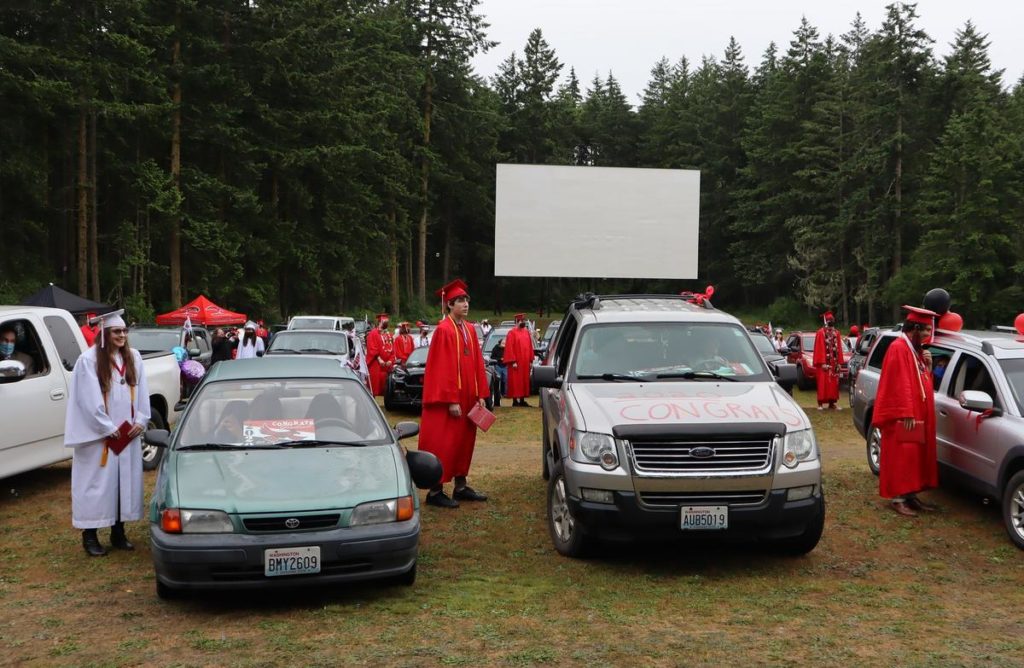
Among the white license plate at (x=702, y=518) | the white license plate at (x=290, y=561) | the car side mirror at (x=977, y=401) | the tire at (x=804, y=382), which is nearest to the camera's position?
the white license plate at (x=290, y=561)

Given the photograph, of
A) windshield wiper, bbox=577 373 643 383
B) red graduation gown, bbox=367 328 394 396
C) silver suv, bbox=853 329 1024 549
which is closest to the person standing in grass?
windshield wiper, bbox=577 373 643 383

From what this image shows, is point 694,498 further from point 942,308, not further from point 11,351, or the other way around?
point 11,351

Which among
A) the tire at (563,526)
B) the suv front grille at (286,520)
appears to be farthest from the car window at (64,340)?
the tire at (563,526)

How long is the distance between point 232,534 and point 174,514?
37 cm

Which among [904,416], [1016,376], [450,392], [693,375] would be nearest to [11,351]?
[450,392]

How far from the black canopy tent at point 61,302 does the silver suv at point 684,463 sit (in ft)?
61.2

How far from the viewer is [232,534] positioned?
5.48m

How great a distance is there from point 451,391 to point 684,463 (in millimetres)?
2791

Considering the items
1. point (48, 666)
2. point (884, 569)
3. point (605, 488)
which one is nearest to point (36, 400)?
point (48, 666)

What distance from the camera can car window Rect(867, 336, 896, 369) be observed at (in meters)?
10.5

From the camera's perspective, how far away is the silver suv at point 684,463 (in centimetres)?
621

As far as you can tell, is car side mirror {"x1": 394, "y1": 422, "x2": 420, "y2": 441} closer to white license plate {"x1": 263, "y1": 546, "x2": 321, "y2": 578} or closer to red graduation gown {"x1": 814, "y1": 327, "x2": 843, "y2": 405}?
white license plate {"x1": 263, "y1": 546, "x2": 321, "y2": 578}

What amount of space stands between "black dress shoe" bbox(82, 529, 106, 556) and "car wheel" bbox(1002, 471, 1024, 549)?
275 inches

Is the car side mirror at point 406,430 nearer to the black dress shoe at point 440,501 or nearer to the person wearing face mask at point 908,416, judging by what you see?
the black dress shoe at point 440,501
